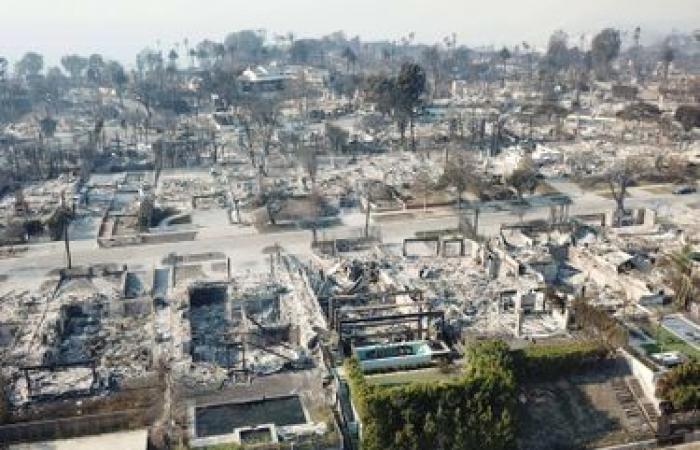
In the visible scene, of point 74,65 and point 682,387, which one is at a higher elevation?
point 74,65

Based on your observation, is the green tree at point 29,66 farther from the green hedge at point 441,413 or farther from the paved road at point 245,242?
the green hedge at point 441,413

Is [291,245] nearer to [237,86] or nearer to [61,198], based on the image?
[61,198]

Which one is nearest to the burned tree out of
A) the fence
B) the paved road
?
the paved road

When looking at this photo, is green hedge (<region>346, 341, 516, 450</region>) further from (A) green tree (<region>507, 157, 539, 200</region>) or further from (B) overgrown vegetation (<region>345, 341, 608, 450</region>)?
(A) green tree (<region>507, 157, 539, 200</region>)

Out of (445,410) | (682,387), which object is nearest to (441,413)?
(445,410)

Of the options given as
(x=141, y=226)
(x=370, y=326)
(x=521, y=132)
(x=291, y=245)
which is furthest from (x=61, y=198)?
(x=521, y=132)

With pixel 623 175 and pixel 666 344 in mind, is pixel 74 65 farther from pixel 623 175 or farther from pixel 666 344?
pixel 666 344

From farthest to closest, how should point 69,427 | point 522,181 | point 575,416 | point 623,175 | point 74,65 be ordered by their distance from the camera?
point 74,65, point 623,175, point 522,181, point 575,416, point 69,427
